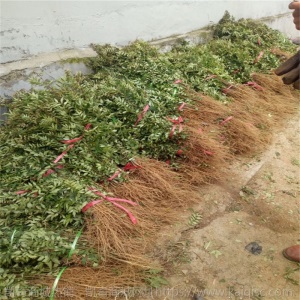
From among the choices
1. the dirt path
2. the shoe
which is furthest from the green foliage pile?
the shoe

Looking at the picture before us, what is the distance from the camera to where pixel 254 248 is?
2205 millimetres

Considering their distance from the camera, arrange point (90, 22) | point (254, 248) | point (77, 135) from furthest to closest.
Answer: point (90, 22), point (77, 135), point (254, 248)

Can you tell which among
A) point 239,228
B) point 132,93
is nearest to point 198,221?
point 239,228

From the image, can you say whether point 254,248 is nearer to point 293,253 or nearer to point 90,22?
point 293,253

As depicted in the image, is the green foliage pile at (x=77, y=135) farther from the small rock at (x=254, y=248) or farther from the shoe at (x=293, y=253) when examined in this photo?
the shoe at (x=293, y=253)

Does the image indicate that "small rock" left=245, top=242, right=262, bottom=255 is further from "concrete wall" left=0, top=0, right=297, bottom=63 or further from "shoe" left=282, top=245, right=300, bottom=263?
"concrete wall" left=0, top=0, right=297, bottom=63

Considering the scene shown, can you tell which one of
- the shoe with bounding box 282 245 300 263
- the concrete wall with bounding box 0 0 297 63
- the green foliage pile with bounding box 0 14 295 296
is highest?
the concrete wall with bounding box 0 0 297 63

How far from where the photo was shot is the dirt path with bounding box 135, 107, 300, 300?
195 centimetres

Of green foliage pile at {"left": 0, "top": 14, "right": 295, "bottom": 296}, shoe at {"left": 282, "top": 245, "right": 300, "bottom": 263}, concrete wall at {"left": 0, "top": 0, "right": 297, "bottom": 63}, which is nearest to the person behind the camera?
green foliage pile at {"left": 0, "top": 14, "right": 295, "bottom": 296}

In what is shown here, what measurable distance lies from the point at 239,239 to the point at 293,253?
1.18 feet

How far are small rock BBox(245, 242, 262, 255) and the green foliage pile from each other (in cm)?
102

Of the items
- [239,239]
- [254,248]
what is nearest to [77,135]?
[239,239]

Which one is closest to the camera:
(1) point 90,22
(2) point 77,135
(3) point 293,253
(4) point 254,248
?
(3) point 293,253

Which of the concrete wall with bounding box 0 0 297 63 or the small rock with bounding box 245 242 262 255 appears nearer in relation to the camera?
the small rock with bounding box 245 242 262 255
